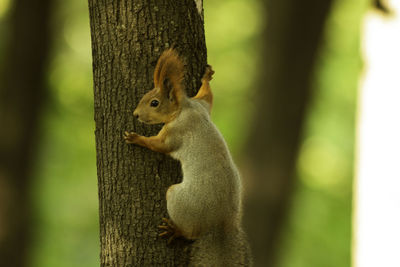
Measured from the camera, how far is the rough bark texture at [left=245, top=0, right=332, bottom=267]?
8.07m

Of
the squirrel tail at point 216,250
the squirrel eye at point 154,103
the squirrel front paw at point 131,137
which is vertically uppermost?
the squirrel eye at point 154,103

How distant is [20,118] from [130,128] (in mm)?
5659

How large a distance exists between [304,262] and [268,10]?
11043mm

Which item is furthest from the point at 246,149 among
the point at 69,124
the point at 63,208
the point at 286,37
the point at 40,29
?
the point at 63,208

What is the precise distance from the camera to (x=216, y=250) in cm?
369

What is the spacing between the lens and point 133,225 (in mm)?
3682

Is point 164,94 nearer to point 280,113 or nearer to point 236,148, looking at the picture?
point 280,113

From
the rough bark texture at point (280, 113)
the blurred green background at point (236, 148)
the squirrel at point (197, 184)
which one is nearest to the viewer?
the squirrel at point (197, 184)

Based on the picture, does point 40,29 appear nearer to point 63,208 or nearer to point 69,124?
point 69,124

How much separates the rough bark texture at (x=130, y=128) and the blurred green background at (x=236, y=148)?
11.4 m

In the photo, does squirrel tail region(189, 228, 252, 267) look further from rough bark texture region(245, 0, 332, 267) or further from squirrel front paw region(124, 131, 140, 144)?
rough bark texture region(245, 0, 332, 267)

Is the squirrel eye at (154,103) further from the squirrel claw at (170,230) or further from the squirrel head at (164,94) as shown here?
the squirrel claw at (170,230)

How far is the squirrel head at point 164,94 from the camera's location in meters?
3.66

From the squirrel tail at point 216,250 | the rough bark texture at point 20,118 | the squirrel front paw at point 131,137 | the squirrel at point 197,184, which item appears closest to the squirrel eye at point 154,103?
the squirrel at point 197,184
